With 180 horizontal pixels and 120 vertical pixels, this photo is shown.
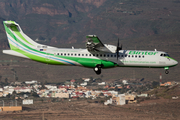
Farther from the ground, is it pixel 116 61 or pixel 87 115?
pixel 116 61

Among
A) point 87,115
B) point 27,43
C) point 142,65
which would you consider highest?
point 27,43

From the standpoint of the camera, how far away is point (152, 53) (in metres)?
61.4

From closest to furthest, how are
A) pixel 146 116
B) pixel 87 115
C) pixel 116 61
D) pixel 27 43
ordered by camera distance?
pixel 116 61, pixel 27 43, pixel 146 116, pixel 87 115

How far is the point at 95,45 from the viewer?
58.0m

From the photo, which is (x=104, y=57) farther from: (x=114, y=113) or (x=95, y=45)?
(x=114, y=113)

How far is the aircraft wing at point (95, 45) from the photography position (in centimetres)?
5574

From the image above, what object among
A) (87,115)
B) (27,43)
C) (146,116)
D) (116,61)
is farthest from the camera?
(87,115)

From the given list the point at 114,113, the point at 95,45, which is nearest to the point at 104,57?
the point at 95,45

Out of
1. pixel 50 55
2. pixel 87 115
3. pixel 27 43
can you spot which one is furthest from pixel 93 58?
pixel 87 115

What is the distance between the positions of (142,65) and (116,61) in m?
4.61

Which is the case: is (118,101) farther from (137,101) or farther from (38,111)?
(38,111)

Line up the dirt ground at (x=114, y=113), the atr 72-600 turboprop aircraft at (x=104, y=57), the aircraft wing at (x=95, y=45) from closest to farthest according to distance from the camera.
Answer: the aircraft wing at (x=95, y=45) → the atr 72-600 turboprop aircraft at (x=104, y=57) → the dirt ground at (x=114, y=113)

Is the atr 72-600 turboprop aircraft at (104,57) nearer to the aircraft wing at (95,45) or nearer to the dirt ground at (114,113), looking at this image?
the aircraft wing at (95,45)

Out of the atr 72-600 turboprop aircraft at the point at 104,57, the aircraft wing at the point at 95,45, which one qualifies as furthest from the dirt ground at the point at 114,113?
the aircraft wing at the point at 95,45
